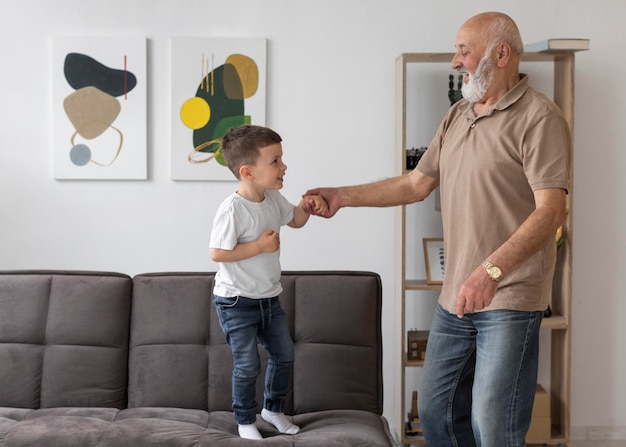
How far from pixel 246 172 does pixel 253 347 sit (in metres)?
0.61

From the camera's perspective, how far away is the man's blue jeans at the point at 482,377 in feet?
7.88

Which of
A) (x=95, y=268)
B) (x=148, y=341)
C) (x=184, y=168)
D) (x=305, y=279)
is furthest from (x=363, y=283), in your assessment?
(x=95, y=268)

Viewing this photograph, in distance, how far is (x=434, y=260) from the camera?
13.0ft

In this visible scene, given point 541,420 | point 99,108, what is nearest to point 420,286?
point 541,420

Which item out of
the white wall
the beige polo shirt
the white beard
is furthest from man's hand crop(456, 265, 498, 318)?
the white wall

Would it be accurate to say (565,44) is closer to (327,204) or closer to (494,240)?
(327,204)

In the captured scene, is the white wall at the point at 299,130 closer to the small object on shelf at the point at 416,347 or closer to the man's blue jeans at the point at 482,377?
the small object on shelf at the point at 416,347

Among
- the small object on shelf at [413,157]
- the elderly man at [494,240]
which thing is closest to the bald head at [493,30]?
the elderly man at [494,240]

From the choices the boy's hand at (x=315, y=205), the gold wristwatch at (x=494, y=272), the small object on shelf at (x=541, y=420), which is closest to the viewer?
the gold wristwatch at (x=494, y=272)

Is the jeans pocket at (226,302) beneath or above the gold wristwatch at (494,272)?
beneath

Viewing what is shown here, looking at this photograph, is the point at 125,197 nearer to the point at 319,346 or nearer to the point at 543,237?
the point at 319,346

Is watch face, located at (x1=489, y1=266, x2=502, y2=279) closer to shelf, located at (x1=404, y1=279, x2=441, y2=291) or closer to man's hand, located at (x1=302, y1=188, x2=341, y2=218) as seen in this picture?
man's hand, located at (x1=302, y1=188, x2=341, y2=218)

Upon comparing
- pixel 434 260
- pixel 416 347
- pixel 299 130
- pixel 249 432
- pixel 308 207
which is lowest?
pixel 249 432

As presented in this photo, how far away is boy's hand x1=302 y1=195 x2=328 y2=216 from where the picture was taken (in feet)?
9.88
